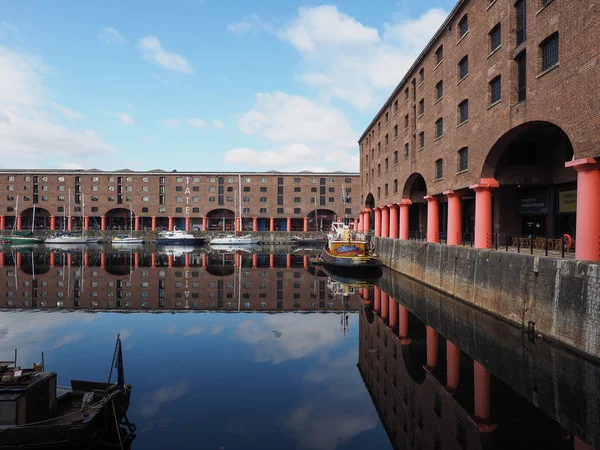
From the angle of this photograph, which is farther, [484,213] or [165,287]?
[165,287]

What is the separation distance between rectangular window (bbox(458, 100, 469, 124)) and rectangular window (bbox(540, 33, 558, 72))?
7412mm

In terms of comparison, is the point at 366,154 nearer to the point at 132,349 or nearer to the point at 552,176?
the point at 552,176

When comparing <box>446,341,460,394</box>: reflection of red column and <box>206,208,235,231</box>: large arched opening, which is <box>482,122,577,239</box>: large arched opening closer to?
<box>446,341,460,394</box>: reflection of red column

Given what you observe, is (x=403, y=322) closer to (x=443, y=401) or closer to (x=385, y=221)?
(x=443, y=401)

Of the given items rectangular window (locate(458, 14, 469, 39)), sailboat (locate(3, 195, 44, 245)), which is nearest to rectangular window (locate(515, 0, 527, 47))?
rectangular window (locate(458, 14, 469, 39))

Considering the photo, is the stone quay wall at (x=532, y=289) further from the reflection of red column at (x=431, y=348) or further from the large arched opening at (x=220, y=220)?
the large arched opening at (x=220, y=220)

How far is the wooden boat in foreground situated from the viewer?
275 inches

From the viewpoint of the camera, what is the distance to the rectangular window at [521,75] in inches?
731

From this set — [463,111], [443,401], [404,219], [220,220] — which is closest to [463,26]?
[463,111]

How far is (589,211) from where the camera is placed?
1380 centimetres

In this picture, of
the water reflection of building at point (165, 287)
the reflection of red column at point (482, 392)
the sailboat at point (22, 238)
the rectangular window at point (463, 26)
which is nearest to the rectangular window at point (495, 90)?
the rectangular window at point (463, 26)

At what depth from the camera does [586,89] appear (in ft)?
46.0

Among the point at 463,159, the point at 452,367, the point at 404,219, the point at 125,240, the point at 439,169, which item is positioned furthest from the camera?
the point at 125,240

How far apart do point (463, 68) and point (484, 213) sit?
10.1 meters
